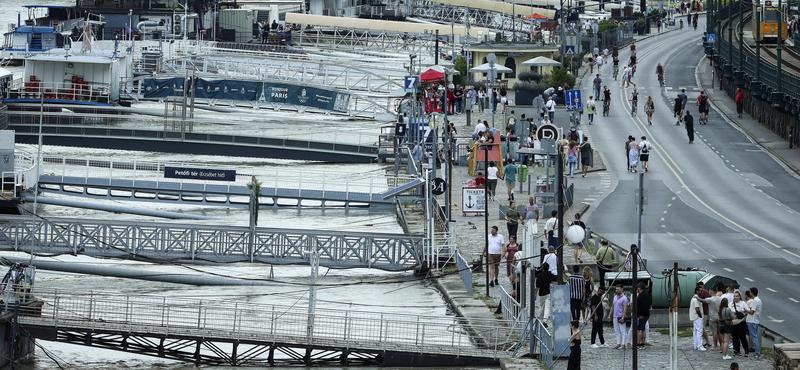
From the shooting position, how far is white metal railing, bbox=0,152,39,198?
217 feet

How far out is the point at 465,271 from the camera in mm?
50969

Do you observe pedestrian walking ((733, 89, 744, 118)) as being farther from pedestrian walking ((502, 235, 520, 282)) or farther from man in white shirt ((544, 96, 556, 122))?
pedestrian walking ((502, 235, 520, 282))

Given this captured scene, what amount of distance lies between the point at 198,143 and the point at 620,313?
4453cm

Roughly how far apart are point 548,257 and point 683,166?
94.0ft

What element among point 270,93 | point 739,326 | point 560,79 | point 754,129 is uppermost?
point 560,79

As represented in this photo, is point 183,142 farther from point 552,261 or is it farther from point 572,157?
point 552,261

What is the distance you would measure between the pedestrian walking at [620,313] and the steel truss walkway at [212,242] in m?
14.4

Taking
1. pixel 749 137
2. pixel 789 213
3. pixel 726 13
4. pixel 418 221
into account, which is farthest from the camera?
pixel 726 13

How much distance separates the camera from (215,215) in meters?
71.1

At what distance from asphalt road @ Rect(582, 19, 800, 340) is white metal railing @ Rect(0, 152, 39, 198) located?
760 inches

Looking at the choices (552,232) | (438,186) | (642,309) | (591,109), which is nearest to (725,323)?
(642,309)

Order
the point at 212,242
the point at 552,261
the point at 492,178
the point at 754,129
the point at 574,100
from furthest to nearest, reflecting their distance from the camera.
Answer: the point at 754,129 → the point at 574,100 → the point at 492,178 → the point at 212,242 → the point at 552,261

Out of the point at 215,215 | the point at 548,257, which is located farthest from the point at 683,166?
the point at 548,257

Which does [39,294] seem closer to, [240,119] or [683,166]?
[683,166]
